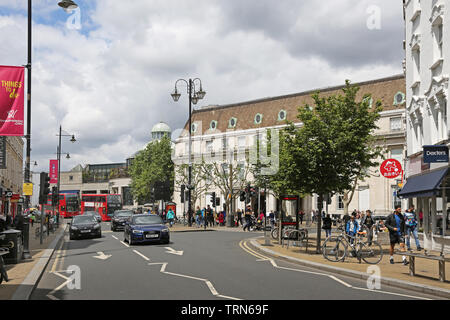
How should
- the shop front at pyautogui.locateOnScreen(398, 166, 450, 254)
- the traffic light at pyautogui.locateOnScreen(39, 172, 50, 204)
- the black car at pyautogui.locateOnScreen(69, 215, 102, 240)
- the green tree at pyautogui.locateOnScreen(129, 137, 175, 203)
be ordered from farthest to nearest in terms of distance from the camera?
the green tree at pyautogui.locateOnScreen(129, 137, 175, 203)
the black car at pyautogui.locateOnScreen(69, 215, 102, 240)
the traffic light at pyautogui.locateOnScreen(39, 172, 50, 204)
the shop front at pyautogui.locateOnScreen(398, 166, 450, 254)

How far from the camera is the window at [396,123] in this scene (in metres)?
55.0

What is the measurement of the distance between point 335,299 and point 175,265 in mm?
6506

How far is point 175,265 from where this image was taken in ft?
47.7

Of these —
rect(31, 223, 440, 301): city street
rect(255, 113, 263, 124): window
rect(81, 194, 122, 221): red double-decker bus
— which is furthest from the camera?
rect(255, 113, 263, 124): window

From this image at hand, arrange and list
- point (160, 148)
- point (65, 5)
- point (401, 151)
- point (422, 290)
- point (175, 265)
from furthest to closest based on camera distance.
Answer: point (160, 148) → point (401, 151) → point (65, 5) → point (175, 265) → point (422, 290)

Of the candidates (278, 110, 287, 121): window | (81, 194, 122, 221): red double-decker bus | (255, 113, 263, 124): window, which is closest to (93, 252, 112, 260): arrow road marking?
(81, 194, 122, 221): red double-decker bus

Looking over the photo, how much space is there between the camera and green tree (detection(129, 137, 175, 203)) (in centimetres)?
8331

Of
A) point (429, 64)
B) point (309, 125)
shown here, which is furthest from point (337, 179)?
point (429, 64)

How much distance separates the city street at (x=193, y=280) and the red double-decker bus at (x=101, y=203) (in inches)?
1794

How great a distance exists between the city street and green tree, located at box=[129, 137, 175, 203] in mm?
64861

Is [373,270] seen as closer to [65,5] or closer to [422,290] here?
[422,290]

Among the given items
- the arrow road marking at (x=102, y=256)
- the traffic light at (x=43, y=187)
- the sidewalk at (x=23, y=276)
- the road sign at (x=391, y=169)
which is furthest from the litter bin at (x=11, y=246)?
the road sign at (x=391, y=169)

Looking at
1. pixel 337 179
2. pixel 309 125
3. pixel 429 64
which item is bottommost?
pixel 337 179

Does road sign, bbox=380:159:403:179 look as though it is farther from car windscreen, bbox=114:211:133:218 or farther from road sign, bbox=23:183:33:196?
car windscreen, bbox=114:211:133:218
